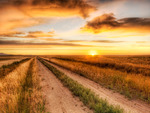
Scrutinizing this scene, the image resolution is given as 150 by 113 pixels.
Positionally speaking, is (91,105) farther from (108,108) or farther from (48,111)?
(48,111)

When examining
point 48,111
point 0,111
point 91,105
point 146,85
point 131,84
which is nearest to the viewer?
point 0,111

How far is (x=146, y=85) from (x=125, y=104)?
3439 mm

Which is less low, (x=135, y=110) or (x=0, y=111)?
(x=0, y=111)

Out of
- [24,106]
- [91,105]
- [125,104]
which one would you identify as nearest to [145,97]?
[125,104]

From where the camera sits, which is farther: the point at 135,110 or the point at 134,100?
the point at 134,100

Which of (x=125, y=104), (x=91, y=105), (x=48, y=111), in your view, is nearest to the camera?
(x=48, y=111)

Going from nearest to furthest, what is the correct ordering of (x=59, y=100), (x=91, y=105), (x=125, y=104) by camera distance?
(x=91, y=105), (x=125, y=104), (x=59, y=100)

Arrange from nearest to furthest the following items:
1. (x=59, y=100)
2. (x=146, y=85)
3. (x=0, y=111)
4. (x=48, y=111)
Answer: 1. (x=0, y=111)
2. (x=48, y=111)
3. (x=59, y=100)
4. (x=146, y=85)

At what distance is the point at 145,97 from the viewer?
712 centimetres

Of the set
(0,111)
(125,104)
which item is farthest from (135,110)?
(0,111)

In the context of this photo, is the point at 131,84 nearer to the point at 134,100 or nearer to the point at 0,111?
the point at 134,100

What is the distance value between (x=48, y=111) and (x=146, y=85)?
7817mm

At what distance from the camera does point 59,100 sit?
21.6 feet

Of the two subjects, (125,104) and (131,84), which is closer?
(125,104)
